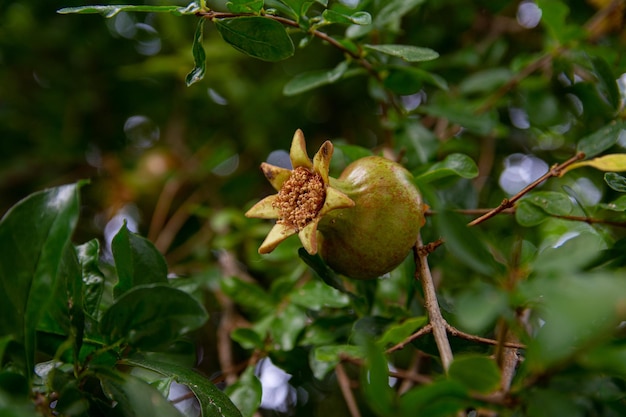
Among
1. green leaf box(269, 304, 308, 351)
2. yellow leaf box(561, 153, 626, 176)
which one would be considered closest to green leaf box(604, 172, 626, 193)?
yellow leaf box(561, 153, 626, 176)

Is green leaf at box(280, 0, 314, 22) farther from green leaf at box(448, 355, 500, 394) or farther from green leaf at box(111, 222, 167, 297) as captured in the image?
green leaf at box(448, 355, 500, 394)

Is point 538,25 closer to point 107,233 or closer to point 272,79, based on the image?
point 272,79

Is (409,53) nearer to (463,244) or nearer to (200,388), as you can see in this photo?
(463,244)

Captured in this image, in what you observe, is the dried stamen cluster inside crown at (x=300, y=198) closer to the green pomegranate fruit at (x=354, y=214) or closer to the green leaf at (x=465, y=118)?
the green pomegranate fruit at (x=354, y=214)

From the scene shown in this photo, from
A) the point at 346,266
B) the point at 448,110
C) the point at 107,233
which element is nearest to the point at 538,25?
the point at 448,110

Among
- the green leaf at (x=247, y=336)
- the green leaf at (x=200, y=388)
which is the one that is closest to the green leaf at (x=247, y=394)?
the green leaf at (x=247, y=336)

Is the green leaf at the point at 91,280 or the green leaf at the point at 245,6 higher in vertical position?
the green leaf at the point at 245,6
